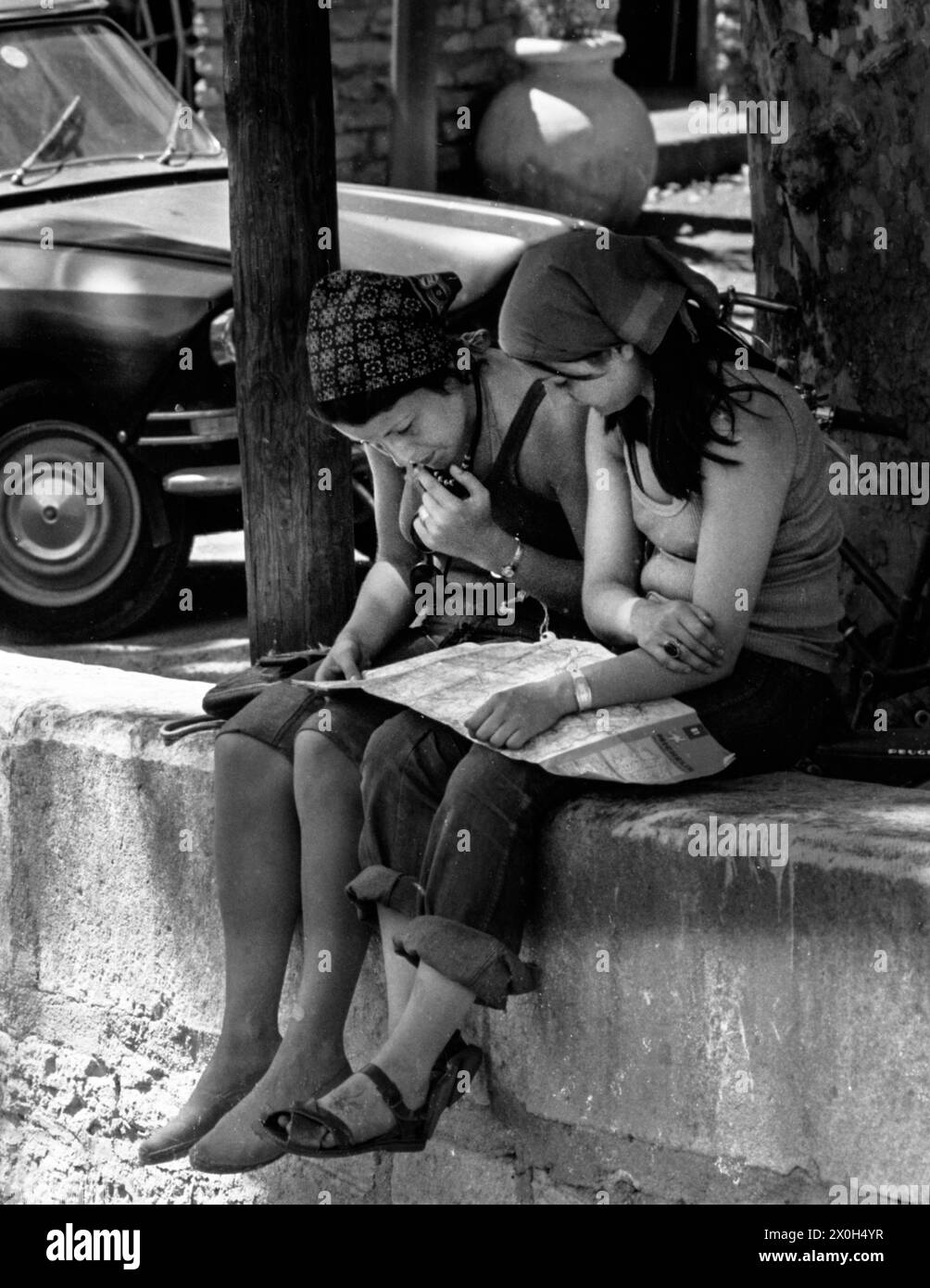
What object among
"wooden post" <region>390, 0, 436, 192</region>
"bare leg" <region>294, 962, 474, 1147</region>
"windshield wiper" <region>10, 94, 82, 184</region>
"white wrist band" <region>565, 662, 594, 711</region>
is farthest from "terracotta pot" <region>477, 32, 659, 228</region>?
"bare leg" <region>294, 962, 474, 1147</region>

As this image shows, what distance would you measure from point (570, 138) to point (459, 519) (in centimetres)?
954

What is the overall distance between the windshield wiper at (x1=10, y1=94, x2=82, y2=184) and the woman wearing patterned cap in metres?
3.90

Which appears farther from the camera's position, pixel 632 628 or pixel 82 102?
pixel 82 102

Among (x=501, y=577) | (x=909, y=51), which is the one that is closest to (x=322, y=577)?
(x=501, y=577)

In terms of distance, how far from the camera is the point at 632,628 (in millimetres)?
3230

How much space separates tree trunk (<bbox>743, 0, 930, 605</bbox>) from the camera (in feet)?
14.2

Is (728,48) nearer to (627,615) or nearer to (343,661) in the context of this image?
(343,661)

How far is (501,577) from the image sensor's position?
3533 mm

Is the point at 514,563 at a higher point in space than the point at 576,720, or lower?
higher

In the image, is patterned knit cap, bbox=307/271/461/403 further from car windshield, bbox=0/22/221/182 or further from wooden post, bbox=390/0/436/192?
wooden post, bbox=390/0/436/192

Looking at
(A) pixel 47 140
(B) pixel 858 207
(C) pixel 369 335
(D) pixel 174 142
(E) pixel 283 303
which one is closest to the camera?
(C) pixel 369 335

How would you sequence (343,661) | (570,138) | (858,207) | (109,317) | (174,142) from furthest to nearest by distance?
(570,138)
(174,142)
(109,317)
(858,207)
(343,661)

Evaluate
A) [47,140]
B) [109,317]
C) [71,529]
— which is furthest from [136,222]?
[71,529]

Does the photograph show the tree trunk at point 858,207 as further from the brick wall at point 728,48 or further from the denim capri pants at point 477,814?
the brick wall at point 728,48
